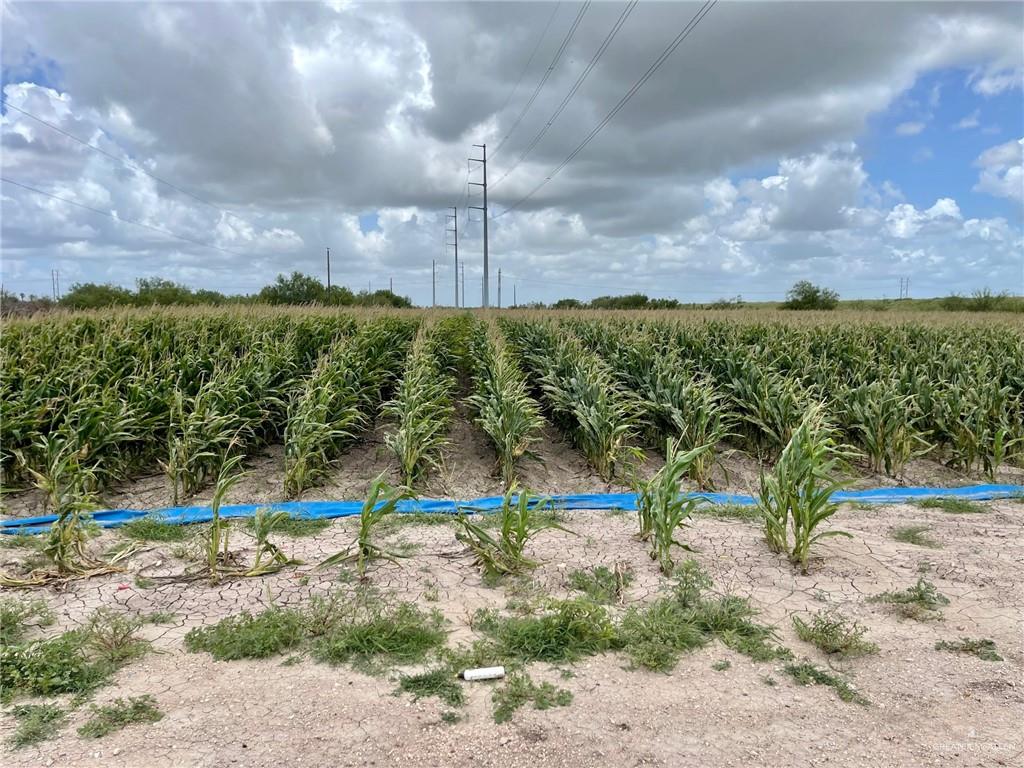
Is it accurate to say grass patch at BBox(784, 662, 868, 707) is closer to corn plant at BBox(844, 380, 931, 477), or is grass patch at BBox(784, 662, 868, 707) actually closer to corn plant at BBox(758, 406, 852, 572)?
corn plant at BBox(758, 406, 852, 572)

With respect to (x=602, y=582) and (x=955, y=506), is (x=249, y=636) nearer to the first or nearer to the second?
(x=602, y=582)

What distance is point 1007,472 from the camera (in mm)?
6848

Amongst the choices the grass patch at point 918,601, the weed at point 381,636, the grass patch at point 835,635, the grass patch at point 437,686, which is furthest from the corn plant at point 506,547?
the grass patch at point 918,601

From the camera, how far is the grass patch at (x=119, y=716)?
2.25 metres

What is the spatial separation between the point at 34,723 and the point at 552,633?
2.13 metres

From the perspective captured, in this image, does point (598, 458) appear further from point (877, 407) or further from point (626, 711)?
point (626, 711)

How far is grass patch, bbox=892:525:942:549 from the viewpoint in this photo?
13.9ft

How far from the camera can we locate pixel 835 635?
9.51 feet

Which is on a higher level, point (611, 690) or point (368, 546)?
point (368, 546)

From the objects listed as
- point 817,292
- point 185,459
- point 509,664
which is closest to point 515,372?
point 185,459

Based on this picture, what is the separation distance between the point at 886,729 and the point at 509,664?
5.03 feet

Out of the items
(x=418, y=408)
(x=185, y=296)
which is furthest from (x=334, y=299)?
(x=418, y=408)

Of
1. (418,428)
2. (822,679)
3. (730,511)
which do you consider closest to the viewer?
(822,679)

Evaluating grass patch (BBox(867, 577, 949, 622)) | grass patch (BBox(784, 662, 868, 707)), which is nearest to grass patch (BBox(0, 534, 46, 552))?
grass patch (BBox(784, 662, 868, 707))
